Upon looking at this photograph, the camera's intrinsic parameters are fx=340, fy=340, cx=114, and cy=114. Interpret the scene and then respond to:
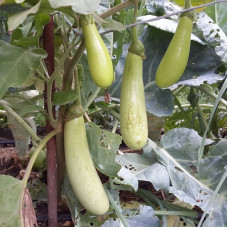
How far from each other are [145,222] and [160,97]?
1.04ft

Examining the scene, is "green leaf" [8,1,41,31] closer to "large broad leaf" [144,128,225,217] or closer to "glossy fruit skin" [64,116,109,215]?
"glossy fruit skin" [64,116,109,215]

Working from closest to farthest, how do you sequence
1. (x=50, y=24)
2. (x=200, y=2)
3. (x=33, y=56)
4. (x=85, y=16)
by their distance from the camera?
(x=85, y=16), (x=33, y=56), (x=50, y=24), (x=200, y=2)

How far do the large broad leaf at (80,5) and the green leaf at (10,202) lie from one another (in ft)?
1.26

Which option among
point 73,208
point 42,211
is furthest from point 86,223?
point 42,211

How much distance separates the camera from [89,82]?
2.85ft

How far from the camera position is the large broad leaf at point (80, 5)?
1.44 feet

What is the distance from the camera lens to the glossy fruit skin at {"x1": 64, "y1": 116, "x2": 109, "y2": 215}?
649mm

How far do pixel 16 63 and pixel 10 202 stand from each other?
27 cm

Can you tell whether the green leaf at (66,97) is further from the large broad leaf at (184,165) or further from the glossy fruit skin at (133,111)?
Answer: the large broad leaf at (184,165)

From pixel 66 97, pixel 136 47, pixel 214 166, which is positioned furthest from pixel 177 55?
pixel 214 166

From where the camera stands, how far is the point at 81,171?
2.13ft

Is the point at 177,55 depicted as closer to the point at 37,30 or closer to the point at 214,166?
the point at 37,30

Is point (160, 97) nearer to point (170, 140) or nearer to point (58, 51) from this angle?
point (170, 140)

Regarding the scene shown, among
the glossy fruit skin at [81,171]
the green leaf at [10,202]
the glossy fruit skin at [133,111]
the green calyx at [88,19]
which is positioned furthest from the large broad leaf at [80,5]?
the green leaf at [10,202]
